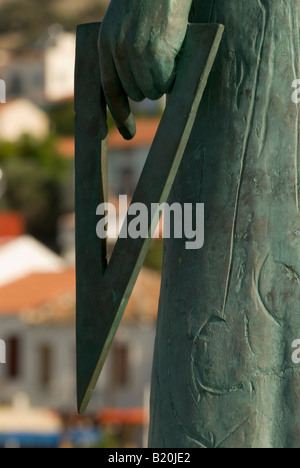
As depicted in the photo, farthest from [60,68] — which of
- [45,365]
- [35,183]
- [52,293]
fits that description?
[52,293]

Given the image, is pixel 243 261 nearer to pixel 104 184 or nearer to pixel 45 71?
pixel 104 184

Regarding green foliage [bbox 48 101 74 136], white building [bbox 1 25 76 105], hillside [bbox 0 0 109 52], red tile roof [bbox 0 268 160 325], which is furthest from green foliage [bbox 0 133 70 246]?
hillside [bbox 0 0 109 52]

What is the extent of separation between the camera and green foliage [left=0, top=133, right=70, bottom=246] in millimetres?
62031

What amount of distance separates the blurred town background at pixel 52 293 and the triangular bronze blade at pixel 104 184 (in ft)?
85.3

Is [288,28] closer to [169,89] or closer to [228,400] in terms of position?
[169,89]

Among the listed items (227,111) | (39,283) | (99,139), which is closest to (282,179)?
(227,111)

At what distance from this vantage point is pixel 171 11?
440 cm

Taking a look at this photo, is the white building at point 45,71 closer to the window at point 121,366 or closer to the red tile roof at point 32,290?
the red tile roof at point 32,290

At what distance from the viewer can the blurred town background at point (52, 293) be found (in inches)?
1523

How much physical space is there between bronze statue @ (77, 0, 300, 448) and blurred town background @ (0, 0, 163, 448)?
85.6 ft

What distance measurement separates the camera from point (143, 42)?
4371 mm

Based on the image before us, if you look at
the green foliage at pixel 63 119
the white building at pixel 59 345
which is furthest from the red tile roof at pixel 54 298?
the green foliage at pixel 63 119

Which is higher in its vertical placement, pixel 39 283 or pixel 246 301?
pixel 39 283

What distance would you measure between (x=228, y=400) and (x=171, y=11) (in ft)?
3.41
